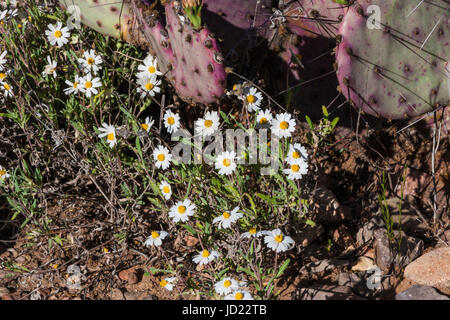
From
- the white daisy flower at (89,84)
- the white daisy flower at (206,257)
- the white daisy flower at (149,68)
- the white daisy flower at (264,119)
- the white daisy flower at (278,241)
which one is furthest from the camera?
the white daisy flower at (149,68)

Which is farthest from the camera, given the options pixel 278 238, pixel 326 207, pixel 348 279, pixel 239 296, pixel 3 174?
pixel 326 207

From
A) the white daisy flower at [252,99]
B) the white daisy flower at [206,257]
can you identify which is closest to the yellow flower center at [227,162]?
the white daisy flower at [252,99]

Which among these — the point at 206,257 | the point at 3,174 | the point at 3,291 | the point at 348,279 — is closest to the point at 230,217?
the point at 206,257

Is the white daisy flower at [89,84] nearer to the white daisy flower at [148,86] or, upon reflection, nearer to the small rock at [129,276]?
the white daisy flower at [148,86]

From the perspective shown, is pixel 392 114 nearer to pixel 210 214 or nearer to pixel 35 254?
pixel 210 214

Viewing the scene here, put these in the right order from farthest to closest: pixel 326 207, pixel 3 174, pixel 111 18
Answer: pixel 111 18, pixel 326 207, pixel 3 174

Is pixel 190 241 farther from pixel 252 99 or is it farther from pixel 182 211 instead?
pixel 252 99

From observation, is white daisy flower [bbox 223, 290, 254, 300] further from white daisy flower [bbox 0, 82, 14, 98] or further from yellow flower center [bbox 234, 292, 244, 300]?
white daisy flower [bbox 0, 82, 14, 98]
